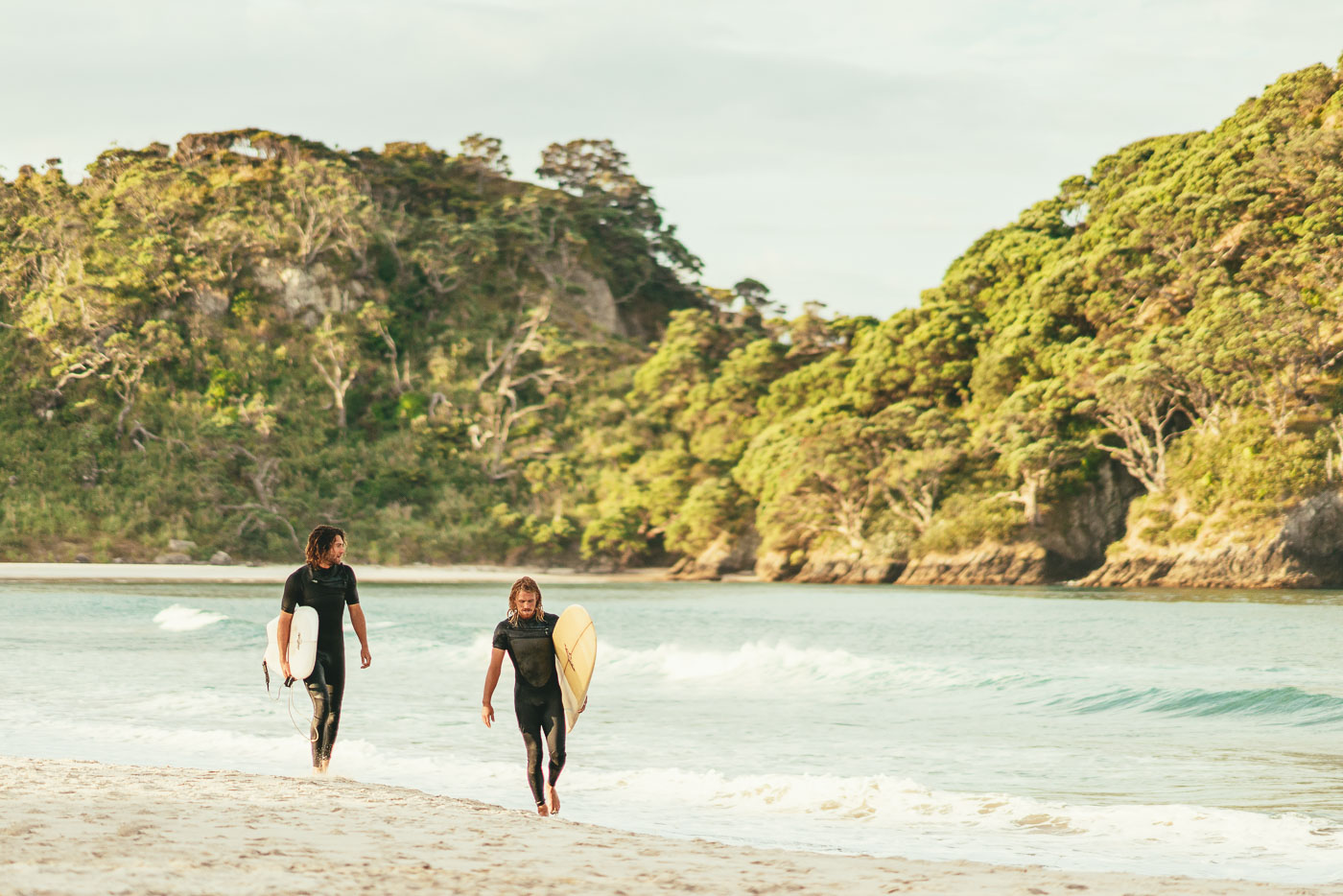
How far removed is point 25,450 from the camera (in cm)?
5672

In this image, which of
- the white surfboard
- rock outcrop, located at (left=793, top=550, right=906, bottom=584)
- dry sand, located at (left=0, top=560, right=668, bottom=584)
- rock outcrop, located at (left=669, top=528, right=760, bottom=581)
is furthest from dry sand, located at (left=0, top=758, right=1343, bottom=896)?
rock outcrop, located at (left=669, top=528, right=760, bottom=581)

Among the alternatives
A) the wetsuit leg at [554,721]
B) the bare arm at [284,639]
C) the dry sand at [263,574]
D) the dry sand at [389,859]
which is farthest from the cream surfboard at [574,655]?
the dry sand at [263,574]

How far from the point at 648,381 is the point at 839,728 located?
5291cm

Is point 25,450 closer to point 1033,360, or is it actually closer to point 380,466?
point 380,466

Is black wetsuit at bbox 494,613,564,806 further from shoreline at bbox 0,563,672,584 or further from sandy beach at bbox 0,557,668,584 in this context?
sandy beach at bbox 0,557,668,584

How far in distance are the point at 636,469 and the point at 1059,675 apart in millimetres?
46051

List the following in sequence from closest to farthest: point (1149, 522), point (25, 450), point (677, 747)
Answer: point (677, 747) < point (1149, 522) < point (25, 450)

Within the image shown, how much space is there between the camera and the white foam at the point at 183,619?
74.5 feet

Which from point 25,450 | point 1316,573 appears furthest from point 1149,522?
point 25,450

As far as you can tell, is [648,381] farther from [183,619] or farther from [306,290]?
[183,619]

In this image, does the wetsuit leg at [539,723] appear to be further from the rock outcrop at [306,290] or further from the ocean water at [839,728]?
the rock outcrop at [306,290]

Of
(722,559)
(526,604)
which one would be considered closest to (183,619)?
(526,604)

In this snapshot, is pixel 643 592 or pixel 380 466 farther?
pixel 380 466

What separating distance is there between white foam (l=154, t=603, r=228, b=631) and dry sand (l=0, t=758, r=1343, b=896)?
1719 cm
